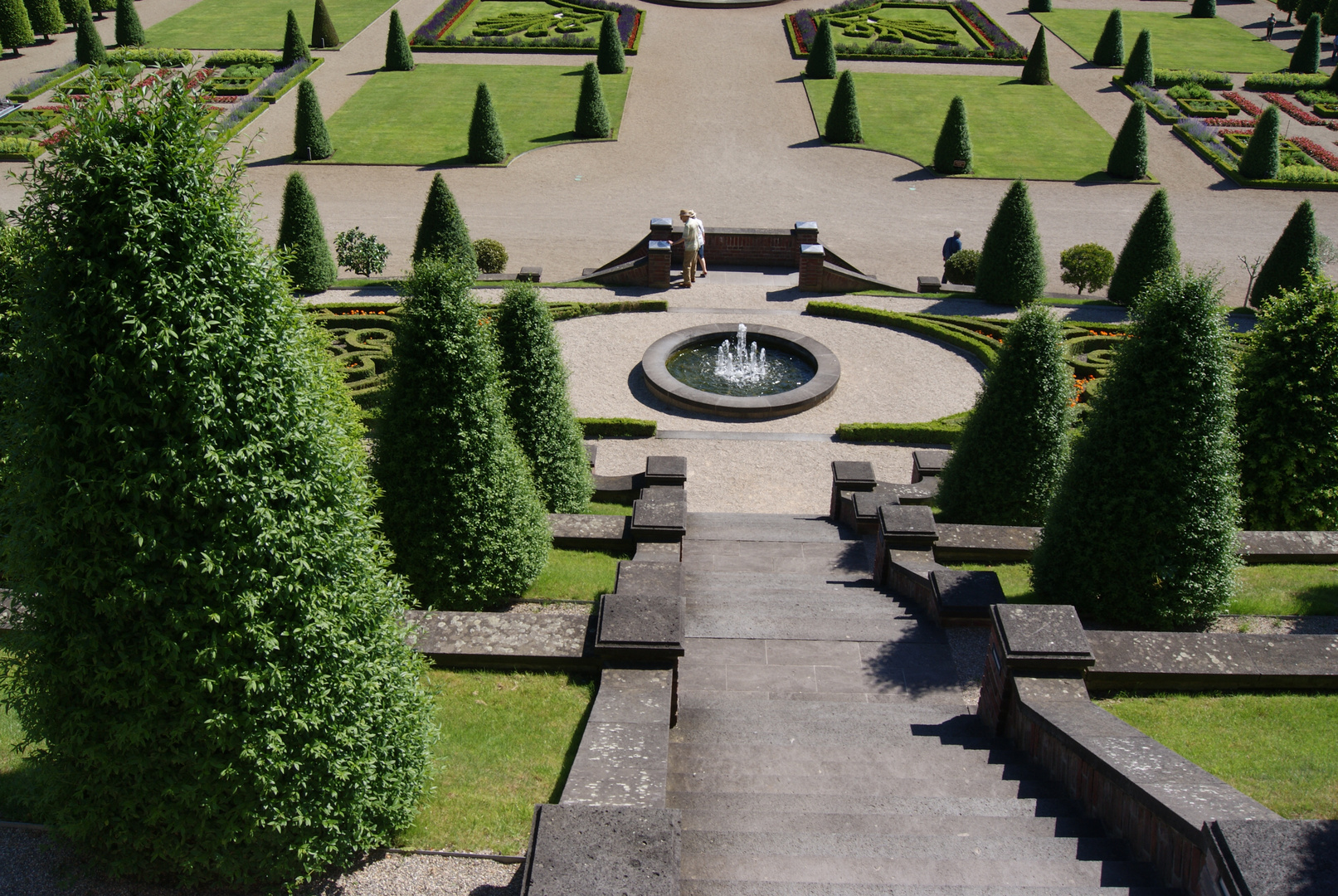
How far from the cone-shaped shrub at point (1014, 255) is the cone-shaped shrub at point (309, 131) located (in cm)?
2164

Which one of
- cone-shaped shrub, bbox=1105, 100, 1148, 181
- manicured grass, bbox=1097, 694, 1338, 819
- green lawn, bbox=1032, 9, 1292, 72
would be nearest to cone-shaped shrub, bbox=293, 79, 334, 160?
cone-shaped shrub, bbox=1105, 100, 1148, 181

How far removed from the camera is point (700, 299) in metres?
25.4

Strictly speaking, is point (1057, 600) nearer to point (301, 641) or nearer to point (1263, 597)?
point (1263, 597)

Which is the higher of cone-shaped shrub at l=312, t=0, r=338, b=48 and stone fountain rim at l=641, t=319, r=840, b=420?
cone-shaped shrub at l=312, t=0, r=338, b=48

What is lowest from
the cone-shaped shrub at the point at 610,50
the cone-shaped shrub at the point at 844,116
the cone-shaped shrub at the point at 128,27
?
the cone-shaped shrub at the point at 844,116

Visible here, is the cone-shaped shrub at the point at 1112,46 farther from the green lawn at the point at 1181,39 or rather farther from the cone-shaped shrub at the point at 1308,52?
the cone-shaped shrub at the point at 1308,52

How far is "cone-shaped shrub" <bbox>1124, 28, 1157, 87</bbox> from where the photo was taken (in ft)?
138

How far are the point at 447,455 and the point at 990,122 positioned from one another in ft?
112

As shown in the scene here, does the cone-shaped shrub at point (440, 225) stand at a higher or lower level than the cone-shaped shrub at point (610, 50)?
lower

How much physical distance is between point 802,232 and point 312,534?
22.1 meters

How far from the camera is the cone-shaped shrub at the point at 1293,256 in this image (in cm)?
2348

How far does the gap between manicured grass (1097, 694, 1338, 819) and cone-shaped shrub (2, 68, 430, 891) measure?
614 centimetres

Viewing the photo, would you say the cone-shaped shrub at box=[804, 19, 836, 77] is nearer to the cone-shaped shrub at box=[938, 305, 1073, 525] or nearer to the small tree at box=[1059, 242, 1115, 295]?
the small tree at box=[1059, 242, 1115, 295]

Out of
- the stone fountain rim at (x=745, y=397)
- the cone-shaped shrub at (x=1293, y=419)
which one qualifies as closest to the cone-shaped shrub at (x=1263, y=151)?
the stone fountain rim at (x=745, y=397)
